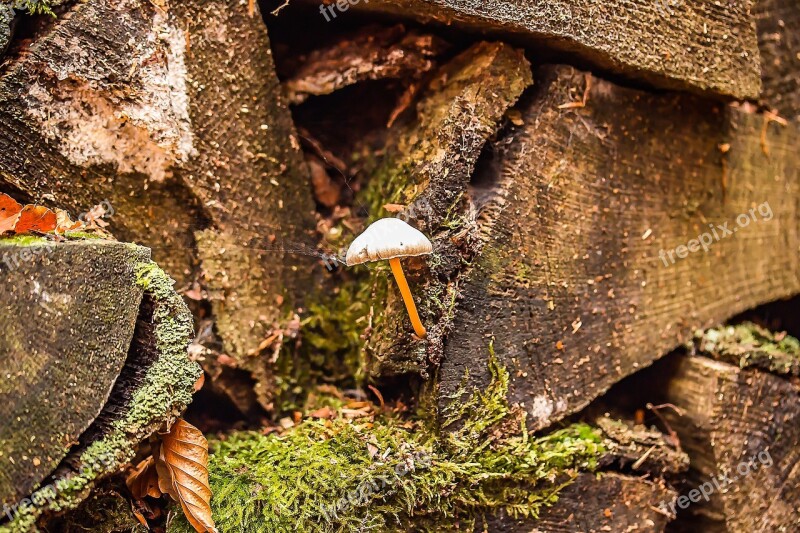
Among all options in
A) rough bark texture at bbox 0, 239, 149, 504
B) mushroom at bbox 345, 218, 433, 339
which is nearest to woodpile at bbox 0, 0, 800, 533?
rough bark texture at bbox 0, 239, 149, 504

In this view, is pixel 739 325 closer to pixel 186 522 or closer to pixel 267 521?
pixel 267 521

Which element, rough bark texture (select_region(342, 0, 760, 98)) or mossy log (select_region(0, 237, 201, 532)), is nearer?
mossy log (select_region(0, 237, 201, 532))

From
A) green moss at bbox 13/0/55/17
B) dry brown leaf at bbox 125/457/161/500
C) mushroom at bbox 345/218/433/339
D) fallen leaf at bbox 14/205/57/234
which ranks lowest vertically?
dry brown leaf at bbox 125/457/161/500

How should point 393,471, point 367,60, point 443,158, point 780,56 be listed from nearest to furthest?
point 393,471 → point 443,158 → point 367,60 → point 780,56

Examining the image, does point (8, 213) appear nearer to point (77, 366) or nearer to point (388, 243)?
point (77, 366)

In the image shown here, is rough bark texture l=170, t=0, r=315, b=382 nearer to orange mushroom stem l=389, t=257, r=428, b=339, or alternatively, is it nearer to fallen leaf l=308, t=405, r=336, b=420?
fallen leaf l=308, t=405, r=336, b=420

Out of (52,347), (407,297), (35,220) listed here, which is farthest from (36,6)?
(407,297)

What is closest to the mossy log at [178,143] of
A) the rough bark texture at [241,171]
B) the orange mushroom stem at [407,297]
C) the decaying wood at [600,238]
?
the rough bark texture at [241,171]
